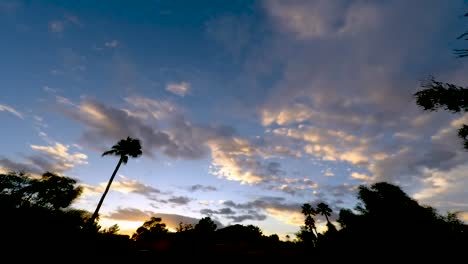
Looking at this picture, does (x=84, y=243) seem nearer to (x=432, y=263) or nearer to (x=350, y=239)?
(x=350, y=239)

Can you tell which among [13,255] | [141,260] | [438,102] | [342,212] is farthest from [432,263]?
[13,255]

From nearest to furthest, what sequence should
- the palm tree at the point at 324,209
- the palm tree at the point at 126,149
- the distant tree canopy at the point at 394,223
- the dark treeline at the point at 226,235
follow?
1. the dark treeline at the point at 226,235
2. the distant tree canopy at the point at 394,223
3. the palm tree at the point at 126,149
4. the palm tree at the point at 324,209

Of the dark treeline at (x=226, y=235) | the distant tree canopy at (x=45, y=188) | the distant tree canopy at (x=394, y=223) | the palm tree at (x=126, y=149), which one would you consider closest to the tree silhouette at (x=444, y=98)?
the dark treeline at (x=226, y=235)

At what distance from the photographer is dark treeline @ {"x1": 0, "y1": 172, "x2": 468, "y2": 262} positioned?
27.6 ft

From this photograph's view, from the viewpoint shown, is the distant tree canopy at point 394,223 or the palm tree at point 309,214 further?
the palm tree at point 309,214

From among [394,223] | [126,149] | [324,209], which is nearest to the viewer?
[394,223]

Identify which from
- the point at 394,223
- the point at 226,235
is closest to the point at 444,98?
the point at 394,223

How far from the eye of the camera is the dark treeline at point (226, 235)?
8.41m

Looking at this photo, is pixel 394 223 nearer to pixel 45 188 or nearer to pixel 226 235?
pixel 226 235

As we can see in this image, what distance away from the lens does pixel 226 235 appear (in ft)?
124

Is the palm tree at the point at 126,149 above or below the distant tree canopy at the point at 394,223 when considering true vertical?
above

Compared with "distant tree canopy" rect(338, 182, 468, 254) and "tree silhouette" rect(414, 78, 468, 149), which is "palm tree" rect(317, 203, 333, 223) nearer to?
"distant tree canopy" rect(338, 182, 468, 254)

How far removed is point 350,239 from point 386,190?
43.5 feet

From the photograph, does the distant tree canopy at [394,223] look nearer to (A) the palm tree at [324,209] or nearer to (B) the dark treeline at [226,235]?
(B) the dark treeline at [226,235]
